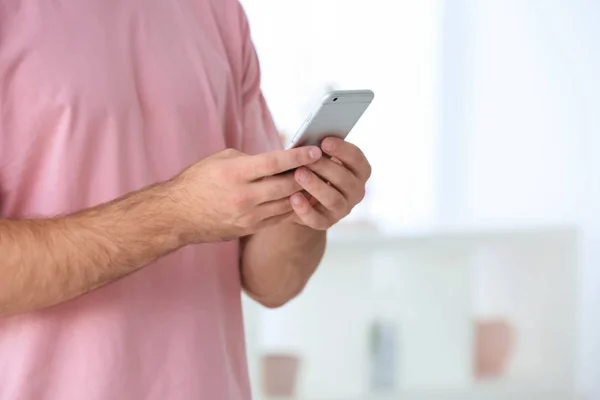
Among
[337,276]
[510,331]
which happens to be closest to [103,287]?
[337,276]

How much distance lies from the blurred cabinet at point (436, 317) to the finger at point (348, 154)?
1039 millimetres

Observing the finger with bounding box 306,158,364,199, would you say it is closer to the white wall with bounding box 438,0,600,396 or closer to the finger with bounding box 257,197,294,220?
the finger with bounding box 257,197,294,220

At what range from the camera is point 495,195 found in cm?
242

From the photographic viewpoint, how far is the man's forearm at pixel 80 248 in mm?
667

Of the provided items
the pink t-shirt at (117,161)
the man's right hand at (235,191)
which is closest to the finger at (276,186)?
the man's right hand at (235,191)

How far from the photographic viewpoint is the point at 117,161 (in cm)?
73

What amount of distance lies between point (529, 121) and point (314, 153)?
1804 millimetres

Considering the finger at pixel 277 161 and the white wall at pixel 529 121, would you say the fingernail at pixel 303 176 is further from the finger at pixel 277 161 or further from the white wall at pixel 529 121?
the white wall at pixel 529 121

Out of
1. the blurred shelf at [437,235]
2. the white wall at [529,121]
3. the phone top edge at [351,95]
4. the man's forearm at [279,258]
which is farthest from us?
the white wall at [529,121]

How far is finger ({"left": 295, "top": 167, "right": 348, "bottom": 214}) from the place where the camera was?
0.67 meters

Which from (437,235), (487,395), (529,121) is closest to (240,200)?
(437,235)

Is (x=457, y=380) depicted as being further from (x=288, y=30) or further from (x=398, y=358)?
(x=288, y=30)

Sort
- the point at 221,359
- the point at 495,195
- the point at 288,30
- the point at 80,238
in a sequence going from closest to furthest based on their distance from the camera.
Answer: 1. the point at 80,238
2. the point at 221,359
3. the point at 288,30
4. the point at 495,195

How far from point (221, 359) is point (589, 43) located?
173 cm
